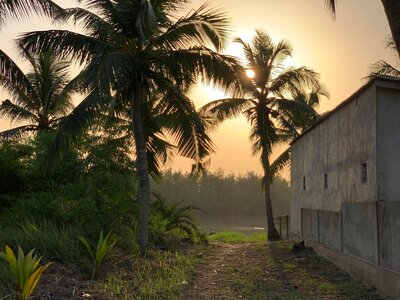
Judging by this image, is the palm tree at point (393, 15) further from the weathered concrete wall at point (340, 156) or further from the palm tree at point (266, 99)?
the palm tree at point (266, 99)

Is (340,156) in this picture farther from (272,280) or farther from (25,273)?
(25,273)

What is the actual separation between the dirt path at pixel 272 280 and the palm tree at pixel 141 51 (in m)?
2.70

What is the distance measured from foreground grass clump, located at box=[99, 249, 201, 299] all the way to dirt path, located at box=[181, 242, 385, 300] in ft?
0.93

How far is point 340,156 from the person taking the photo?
1370cm

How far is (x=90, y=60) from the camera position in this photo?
13.5 metres

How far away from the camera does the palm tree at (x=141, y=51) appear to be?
1319 centimetres

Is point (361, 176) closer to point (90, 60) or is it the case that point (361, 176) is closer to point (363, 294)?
point (363, 294)

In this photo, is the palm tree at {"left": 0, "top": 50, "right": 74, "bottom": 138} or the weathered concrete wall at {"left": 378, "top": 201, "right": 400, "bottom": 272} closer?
the weathered concrete wall at {"left": 378, "top": 201, "right": 400, "bottom": 272}

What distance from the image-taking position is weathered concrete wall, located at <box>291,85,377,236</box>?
36.4ft

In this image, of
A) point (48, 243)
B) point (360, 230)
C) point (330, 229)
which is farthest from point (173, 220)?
point (48, 243)

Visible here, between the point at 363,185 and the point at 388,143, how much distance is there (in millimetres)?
1365

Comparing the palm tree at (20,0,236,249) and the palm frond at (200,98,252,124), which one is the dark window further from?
the palm frond at (200,98,252,124)

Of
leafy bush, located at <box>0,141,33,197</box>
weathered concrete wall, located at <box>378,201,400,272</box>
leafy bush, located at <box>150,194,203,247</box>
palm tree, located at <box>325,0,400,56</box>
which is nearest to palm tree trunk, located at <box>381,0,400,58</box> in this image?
palm tree, located at <box>325,0,400,56</box>

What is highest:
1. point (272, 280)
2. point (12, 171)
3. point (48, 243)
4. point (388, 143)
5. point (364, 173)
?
point (388, 143)
